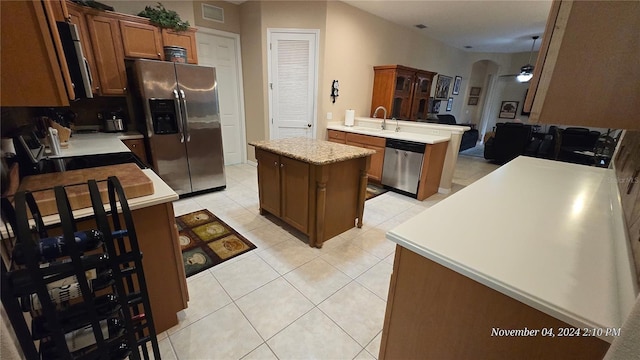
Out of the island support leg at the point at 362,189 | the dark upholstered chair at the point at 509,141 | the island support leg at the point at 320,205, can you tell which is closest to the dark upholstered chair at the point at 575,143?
the dark upholstered chair at the point at 509,141

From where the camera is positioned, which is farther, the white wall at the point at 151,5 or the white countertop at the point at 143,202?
the white wall at the point at 151,5

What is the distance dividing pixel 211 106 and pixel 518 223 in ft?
11.3

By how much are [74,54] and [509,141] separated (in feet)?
22.7

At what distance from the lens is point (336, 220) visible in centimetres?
256

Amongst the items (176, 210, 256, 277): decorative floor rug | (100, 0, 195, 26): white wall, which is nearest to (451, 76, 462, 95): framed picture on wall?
(100, 0, 195, 26): white wall

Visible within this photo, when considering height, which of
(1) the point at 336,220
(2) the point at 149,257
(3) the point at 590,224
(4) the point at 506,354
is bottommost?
(1) the point at 336,220

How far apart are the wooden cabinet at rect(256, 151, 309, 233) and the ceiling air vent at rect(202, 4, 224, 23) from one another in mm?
2909

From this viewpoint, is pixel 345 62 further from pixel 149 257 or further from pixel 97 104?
pixel 149 257

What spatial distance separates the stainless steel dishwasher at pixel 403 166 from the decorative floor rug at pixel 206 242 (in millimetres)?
2354

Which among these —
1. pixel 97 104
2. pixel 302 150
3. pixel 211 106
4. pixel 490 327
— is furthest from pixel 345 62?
pixel 490 327

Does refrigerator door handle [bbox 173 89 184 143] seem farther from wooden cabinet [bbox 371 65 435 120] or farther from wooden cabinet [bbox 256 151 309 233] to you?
wooden cabinet [bbox 371 65 435 120]

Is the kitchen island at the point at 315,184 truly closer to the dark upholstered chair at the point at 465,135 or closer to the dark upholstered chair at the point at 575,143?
the dark upholstered chair at the point at 575,143

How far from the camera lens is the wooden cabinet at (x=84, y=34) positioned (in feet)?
8.64

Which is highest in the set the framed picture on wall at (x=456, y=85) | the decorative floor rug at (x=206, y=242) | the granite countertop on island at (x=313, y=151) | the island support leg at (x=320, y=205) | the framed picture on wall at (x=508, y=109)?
the framed picture on wall at (x=456, y=85)
